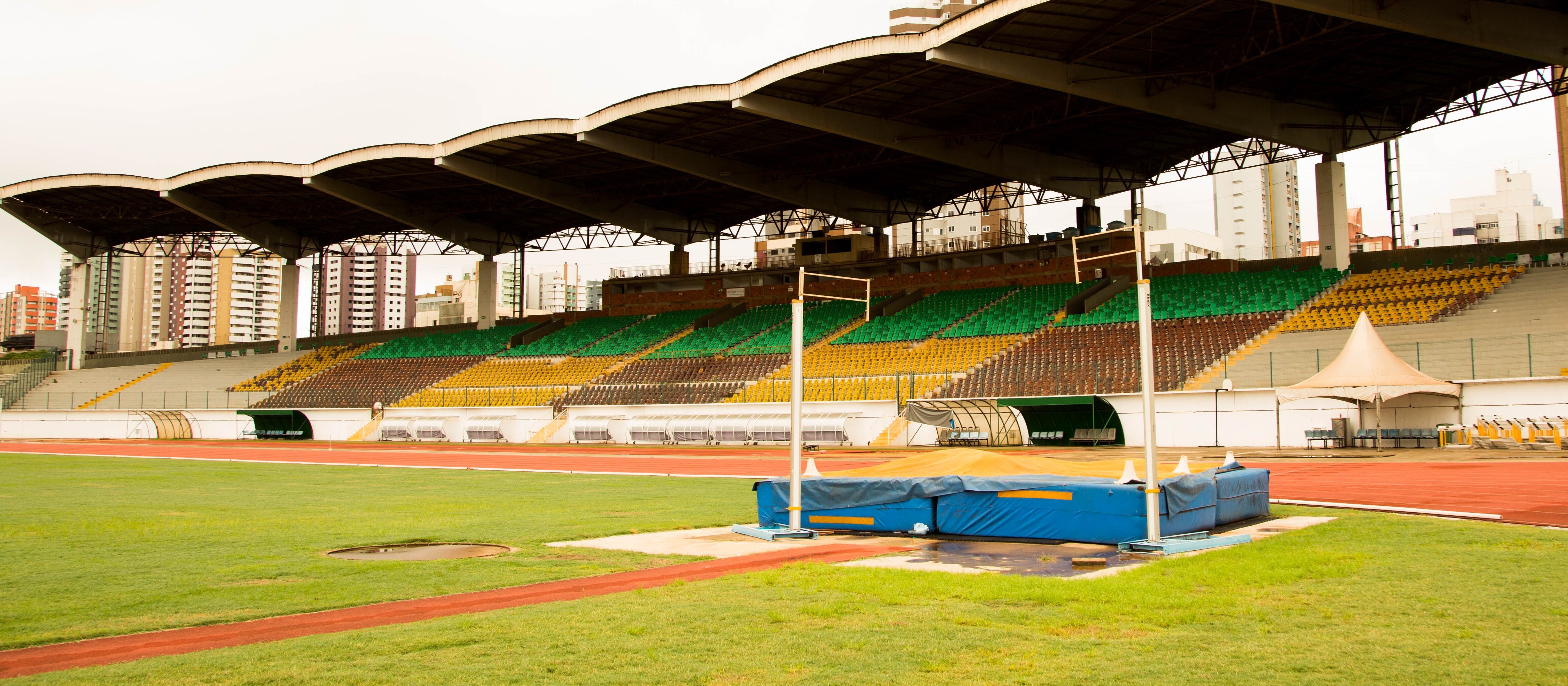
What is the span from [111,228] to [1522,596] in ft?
267

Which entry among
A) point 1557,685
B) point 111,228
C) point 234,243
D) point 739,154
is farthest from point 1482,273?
point 111,228

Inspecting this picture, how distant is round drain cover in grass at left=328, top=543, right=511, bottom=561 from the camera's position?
11516 millimetres

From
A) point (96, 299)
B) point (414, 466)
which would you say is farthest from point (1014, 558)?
point (96, 299)

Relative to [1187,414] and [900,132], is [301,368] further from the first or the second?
[1187,414]

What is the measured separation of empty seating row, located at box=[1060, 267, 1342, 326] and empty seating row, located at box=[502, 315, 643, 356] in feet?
96.6

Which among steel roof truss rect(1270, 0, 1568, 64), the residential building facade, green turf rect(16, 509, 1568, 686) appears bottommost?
green turf rect(16, 509, 1568, 686)

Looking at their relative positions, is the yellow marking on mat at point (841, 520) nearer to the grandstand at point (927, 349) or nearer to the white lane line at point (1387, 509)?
the white lane line at point (1387, 509)

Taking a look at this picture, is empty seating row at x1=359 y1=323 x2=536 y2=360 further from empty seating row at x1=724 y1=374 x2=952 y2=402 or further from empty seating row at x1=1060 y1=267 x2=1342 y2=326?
empty seating row at x1=1060 y1=267 x2=1342 y2=326

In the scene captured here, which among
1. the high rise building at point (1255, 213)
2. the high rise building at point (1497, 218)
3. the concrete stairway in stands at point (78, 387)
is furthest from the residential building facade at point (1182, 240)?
the concrete stairway in stands at point (78, 387)

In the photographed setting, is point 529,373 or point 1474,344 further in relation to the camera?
point 529,373

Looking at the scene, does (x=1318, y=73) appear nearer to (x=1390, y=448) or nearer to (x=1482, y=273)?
(x=1482, y=273)

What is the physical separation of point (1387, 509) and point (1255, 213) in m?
132

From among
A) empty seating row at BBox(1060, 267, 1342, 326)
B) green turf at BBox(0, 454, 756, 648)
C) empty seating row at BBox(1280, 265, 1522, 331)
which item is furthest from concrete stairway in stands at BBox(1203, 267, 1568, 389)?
green turf at BBox(0, 454, 756, 648)

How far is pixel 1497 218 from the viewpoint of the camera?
120 meters
